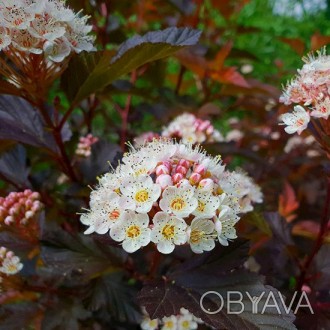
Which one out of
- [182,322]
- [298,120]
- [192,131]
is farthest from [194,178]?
[192,131]

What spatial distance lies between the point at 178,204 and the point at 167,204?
0.07ft

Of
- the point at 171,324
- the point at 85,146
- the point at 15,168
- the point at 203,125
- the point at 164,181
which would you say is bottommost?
the point at 171,324

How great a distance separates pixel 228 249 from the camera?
1030mm

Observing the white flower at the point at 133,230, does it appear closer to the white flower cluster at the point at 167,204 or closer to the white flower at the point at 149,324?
the white flower cluster at the point at 167,204

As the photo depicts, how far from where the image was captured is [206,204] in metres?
0.90

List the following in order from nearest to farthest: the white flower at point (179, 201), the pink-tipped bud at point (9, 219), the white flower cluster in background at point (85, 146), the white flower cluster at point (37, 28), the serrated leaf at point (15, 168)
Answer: the white flower at point (179, 201)
the white flower cluster at point (37, 28)
the pink-tipped bud at point (9, 219)
the serrated leaf at point (15, 168)
the white flower cluster in background at point (85, 146)

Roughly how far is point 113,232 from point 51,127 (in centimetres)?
35

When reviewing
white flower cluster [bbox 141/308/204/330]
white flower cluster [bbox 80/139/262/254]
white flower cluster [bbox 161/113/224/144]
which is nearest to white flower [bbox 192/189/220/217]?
white flower cluster [bbox 80/139/262/254]

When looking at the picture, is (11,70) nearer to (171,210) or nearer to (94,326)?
(171,210)

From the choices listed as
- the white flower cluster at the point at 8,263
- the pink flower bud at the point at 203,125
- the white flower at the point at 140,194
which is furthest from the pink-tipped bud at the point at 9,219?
the pink flower bud at the point at 203,125

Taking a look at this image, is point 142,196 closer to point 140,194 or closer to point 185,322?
point 140,194

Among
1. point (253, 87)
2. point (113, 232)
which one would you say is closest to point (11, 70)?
point (113, 232)

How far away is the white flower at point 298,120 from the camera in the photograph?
1018 mm

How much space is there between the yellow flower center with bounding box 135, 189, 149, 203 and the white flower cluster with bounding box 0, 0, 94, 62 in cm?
32
